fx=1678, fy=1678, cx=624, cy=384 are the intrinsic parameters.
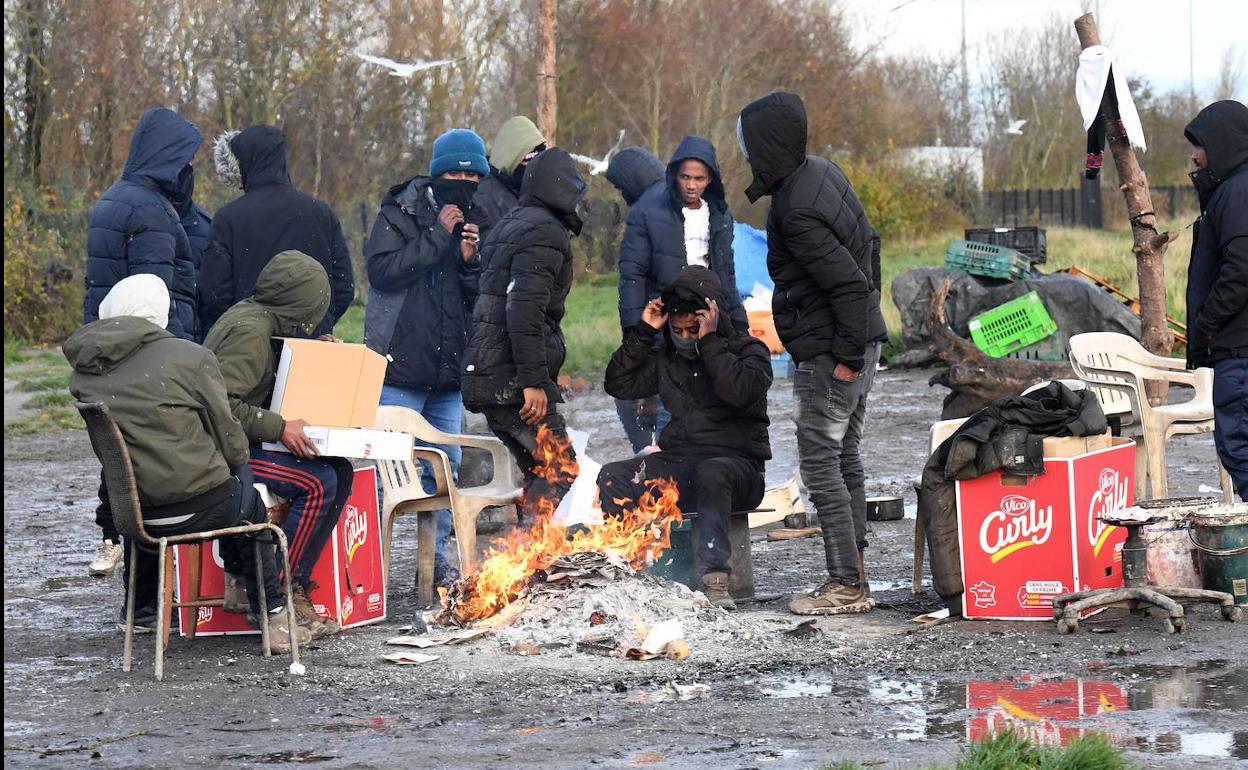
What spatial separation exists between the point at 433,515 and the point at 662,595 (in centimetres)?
158

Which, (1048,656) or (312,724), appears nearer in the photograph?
(312,724)

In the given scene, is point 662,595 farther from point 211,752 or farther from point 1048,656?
point 211,752

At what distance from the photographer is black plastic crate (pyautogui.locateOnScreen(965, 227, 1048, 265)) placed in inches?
788

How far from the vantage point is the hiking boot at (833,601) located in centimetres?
754

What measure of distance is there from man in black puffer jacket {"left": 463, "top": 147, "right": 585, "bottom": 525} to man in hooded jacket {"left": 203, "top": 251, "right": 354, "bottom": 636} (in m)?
0.87

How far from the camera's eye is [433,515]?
8273mm

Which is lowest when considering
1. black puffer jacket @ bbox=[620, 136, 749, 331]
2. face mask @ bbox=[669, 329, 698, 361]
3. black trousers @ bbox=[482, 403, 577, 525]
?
black trousers @ bbox=[482, 403, 577, 525]

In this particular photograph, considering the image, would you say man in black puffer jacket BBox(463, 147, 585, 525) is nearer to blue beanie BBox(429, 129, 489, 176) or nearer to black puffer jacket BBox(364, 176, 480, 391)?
black puffer jacket BBox(364, 176, 480, 391)

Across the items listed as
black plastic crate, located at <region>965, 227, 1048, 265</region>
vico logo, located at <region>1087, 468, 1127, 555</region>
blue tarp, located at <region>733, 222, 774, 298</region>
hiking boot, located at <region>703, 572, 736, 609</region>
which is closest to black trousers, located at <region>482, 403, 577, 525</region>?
hiking boot, located at <region>703, 572, 736, 609</region>

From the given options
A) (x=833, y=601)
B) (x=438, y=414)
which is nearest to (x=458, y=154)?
(x=438, y=414)

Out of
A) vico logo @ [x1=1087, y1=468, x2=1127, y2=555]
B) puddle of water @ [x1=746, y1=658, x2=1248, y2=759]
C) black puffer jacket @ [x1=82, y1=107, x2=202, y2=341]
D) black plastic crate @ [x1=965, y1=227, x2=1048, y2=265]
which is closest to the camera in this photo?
puddle of water @ [x1=746, y1=658, x2=1248, y2=759]

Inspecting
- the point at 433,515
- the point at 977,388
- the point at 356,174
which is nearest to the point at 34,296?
the point at 356,174

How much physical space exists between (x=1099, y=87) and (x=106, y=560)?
21.1 feet

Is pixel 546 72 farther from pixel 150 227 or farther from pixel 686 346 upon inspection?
pixel 686 346
